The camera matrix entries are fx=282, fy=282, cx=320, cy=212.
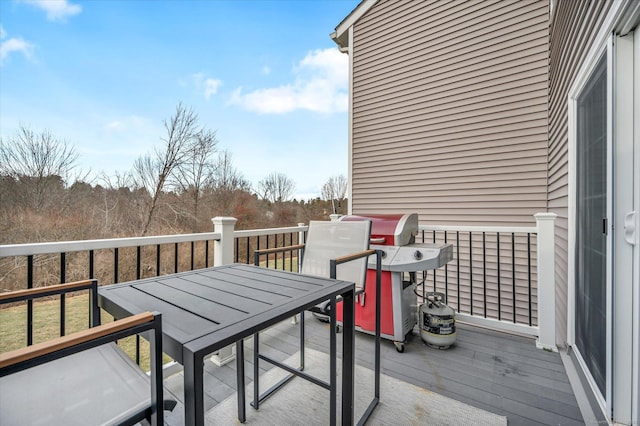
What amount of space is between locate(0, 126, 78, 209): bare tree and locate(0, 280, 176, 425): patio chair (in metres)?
7.57

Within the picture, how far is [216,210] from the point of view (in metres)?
10.7

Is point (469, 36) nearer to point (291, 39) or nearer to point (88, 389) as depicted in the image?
point (291, 39)

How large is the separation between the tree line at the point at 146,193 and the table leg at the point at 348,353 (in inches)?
292

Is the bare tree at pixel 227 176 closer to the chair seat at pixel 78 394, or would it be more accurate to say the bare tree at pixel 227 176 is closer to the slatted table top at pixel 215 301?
the slatted table top at pixel 215 301

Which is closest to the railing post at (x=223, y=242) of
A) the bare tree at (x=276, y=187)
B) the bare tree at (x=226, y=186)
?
the bare tree at (x=226, y=186)

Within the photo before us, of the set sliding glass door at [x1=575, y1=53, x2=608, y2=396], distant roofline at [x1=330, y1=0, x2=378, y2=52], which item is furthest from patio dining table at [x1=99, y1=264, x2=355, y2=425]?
distant roofline at [x1=330, y1=0, x2=378, y2=52]

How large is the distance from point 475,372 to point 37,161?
31.9 feet

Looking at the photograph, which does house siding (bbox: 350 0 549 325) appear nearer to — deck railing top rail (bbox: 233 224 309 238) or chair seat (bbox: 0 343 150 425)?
deck railing top rail (bbox: 233 224 309 238)

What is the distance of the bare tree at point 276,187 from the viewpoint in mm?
12712

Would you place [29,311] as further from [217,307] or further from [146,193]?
[146,193]

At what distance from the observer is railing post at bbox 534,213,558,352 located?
270 cm

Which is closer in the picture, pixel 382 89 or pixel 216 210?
pixel 382 89

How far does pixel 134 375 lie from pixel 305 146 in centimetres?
1187

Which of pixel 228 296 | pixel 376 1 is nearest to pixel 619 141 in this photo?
pixel 228 296
